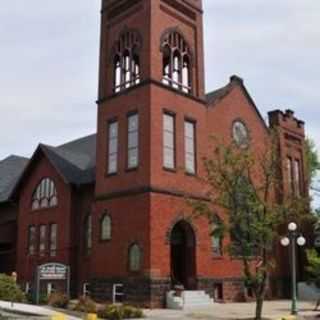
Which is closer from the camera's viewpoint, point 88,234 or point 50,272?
point 50,272

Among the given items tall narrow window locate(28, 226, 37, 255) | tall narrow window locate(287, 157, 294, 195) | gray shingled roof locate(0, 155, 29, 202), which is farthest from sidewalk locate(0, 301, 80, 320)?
tall narrow window locate(287, 157, 294, 195)

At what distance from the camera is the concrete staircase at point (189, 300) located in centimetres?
2730

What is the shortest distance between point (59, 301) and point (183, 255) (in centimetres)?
794

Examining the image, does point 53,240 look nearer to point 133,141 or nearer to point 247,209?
point 133,141

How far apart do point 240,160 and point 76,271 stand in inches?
609

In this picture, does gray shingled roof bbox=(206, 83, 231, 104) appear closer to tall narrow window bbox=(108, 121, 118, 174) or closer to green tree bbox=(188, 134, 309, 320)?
tall narrow window bbox=(108, 121, 118, 174)

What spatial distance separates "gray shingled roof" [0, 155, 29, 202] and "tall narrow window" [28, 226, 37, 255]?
12.5ft

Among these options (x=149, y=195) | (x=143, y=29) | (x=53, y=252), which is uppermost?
(x=143, y=29)

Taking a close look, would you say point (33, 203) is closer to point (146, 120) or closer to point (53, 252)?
point (53, 252)

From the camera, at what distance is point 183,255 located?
30.8 meters

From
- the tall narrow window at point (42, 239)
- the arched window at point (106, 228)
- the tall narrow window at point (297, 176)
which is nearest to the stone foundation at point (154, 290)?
the arched window at point (106, 228)

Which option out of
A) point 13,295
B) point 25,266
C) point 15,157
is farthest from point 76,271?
point 15,157

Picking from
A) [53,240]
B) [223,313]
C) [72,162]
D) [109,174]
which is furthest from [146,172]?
[53,240]

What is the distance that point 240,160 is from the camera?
22875 millimetres
